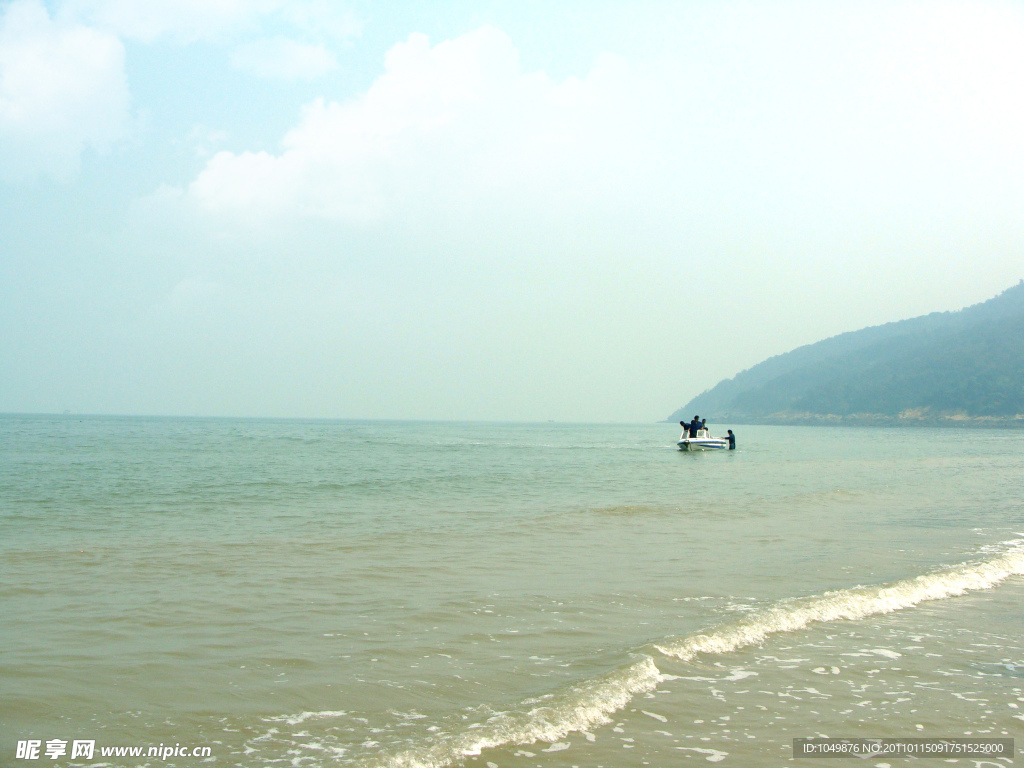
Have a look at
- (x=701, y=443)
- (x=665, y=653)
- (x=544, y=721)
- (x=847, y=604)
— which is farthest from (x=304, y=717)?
(x=701, y=443)

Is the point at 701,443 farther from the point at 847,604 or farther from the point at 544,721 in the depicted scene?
the point at 544,721

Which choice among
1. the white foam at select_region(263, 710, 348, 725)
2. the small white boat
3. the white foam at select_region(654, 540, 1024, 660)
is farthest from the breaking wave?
the small white boat

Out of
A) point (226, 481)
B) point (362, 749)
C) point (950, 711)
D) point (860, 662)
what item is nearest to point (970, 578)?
point (860, 662)

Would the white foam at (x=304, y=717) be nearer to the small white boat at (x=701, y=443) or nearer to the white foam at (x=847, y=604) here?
the white foam at (x=847, y=604)

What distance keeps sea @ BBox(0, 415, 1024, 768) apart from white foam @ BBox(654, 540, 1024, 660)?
50 mm

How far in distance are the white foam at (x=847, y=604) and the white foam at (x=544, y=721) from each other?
3.73ft

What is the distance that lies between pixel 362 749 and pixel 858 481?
32060 millimetres

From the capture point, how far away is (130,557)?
40.8ft

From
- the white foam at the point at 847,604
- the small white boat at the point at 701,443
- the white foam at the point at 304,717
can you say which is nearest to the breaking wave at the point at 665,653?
the white foam at the point at 847,604

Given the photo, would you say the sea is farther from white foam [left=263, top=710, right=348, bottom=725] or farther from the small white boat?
the small white boat

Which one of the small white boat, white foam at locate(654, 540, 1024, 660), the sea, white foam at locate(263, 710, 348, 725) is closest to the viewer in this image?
the sea

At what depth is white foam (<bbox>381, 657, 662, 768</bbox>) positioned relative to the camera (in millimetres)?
5074

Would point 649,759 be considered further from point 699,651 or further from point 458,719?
point 699,651

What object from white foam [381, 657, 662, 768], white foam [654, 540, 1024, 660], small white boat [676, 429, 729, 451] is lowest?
small white boat [676, 429, 729, 451]
